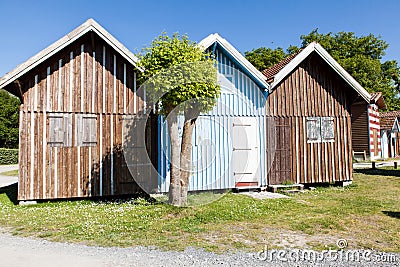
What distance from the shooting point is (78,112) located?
10.5 meters

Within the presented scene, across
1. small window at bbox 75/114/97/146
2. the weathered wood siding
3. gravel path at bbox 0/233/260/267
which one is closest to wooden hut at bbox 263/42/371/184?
small window at bbox 75/114/97/146

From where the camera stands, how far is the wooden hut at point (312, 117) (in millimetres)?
12703

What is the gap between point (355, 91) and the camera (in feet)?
42.8

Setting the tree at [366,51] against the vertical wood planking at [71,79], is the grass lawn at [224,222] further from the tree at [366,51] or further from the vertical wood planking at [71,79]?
the tree at [366,51]

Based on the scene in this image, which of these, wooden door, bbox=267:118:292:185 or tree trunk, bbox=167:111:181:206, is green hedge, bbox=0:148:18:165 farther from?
wooden door, bbox=267:118:292:185

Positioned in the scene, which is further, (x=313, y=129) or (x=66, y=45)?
(x=313, y=129)

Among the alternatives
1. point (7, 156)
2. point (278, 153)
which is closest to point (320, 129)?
point (278, 153)

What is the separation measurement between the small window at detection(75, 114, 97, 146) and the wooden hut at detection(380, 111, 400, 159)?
28.0 m

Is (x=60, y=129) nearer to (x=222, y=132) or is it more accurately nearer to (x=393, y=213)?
(x=222, y=132)

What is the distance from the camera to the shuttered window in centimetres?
1309

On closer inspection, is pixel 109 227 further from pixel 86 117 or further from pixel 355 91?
pixel 355 91

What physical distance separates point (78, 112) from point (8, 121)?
111 ft

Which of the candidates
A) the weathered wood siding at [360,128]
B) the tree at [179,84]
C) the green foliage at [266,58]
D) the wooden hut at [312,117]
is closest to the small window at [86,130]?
the tree at [179,84]

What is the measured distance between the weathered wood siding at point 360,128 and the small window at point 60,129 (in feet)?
78.4
